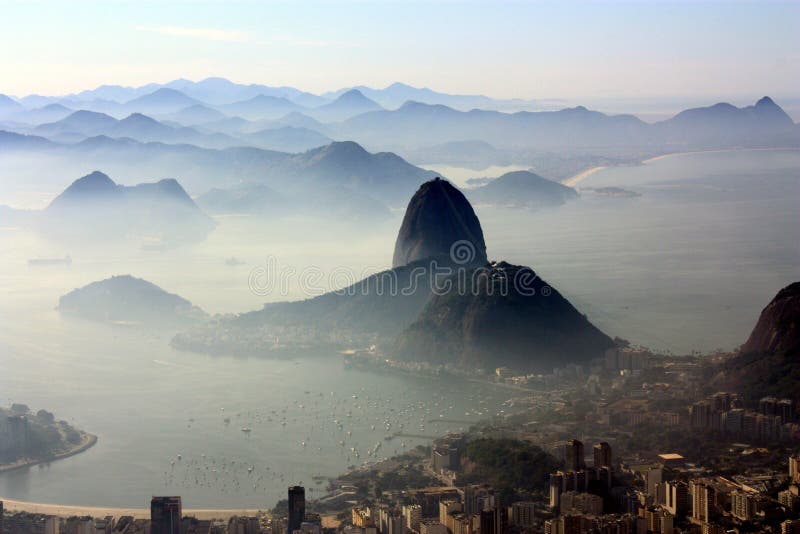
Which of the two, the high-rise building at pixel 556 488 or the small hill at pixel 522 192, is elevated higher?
the small hill at pixel 522 192

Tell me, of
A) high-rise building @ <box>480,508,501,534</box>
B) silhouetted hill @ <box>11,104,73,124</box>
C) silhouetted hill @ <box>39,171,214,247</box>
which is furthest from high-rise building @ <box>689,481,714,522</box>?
silhouetted hill @ <box>11,104,73,124</box>

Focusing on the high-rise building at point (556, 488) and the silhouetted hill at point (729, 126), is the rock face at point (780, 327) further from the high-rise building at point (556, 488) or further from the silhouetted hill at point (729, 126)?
the silhouetted hill at point (729, 126)

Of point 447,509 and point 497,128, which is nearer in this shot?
point 447,509

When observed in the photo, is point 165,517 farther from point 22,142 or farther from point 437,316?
point 22,142

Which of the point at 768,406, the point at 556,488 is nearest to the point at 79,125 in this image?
the point at 768,406

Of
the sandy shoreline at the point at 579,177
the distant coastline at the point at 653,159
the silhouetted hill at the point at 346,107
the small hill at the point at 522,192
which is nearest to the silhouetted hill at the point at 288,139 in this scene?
the silhouetted hill at the point at 346,107

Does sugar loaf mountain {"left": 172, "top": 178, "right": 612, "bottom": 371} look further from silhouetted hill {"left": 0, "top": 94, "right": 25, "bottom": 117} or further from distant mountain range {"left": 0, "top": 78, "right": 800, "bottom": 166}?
silhouetted hill {"left": 0, "top": 94, "right": 25, "bottom": 117}

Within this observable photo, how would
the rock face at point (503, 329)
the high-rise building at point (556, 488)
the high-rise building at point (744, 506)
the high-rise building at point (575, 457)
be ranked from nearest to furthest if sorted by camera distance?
1. the high-rise building at point (744, 506)
2. the high-rise building at point (556, 488)
3. the high-rise building at point (575, 457)
4. the rock face at point (503, 329)

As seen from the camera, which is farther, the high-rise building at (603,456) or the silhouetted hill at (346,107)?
the silhouetted hill at (346,107)
